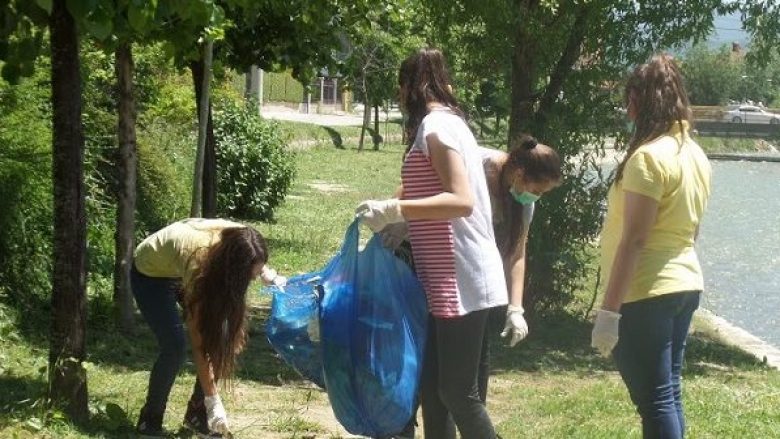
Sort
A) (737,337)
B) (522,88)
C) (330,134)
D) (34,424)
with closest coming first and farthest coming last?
(34,424) → (522,88) → (737,337) → (330,134)

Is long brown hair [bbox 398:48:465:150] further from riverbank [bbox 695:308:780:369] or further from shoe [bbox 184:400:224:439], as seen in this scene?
riverbank [bbox 695:308:780:369]

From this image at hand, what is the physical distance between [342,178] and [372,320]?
81.0 ft

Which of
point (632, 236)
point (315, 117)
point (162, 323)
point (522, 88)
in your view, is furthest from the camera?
point (315, 117)

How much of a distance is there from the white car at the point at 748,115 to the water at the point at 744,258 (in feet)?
107

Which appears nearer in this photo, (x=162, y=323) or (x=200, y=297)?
(x=200, y=297)

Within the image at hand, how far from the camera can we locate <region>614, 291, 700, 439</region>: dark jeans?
15.9 ft

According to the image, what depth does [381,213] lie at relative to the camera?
497 cm

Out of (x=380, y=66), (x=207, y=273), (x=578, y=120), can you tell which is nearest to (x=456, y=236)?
→ (x=207, y=273)

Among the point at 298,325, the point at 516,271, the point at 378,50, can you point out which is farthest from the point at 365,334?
the point at 378,50

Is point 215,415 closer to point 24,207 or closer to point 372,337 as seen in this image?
point 372,337

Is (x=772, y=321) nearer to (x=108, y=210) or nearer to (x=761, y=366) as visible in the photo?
(x=761, y=366)

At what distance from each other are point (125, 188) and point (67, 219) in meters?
3.34

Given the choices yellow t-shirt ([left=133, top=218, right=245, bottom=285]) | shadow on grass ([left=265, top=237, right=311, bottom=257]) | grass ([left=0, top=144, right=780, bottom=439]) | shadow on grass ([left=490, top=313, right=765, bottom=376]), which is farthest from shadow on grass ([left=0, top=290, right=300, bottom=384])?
shadow on grass ([left=265, top=237, right=311, bottom=257])

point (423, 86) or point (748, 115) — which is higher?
point (423, 86)
